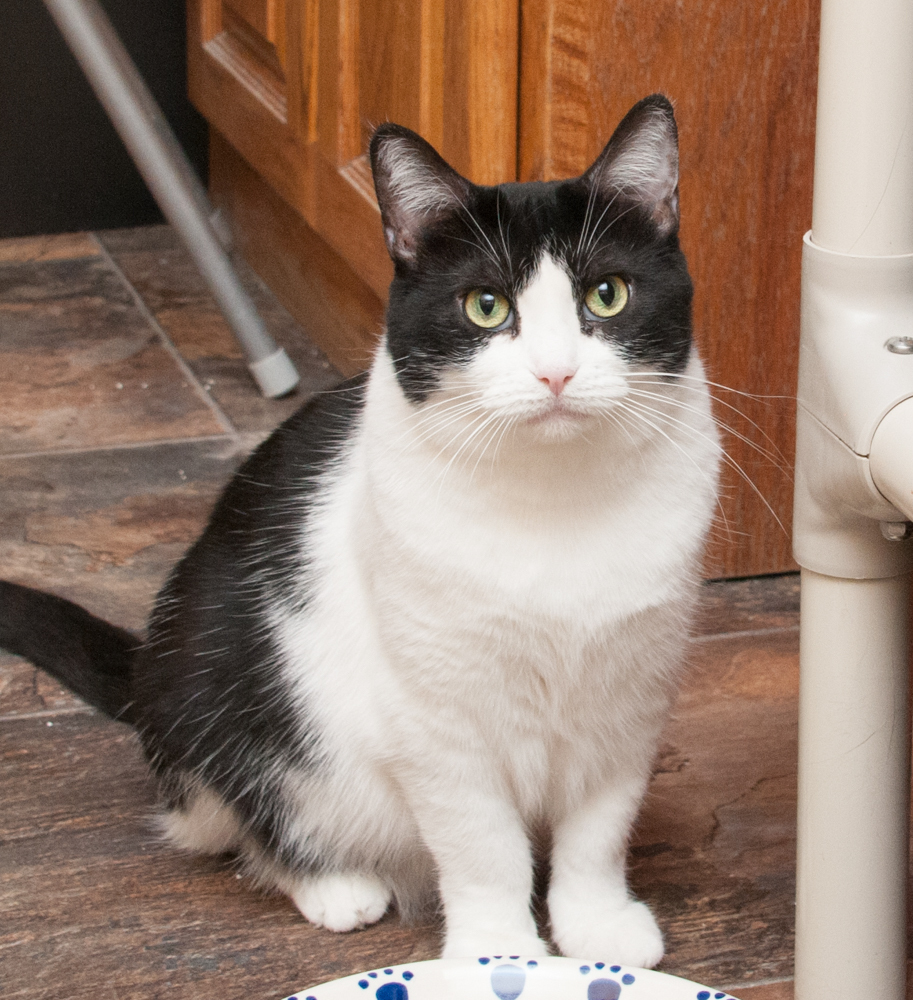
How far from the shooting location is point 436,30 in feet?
5.00

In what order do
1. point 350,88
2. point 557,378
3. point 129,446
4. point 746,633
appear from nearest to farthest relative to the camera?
point 557,378, point 746,633, point 350,88, point 129,446

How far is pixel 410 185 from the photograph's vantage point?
0.94 metres

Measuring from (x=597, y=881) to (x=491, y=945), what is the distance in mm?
107

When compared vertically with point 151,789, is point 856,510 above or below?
above

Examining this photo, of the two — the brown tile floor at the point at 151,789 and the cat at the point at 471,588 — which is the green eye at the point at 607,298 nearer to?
the cat at the point at 471,588

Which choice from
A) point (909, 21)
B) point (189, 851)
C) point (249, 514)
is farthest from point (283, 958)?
point (909, 21)

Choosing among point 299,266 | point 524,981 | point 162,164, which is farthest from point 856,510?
point 299,266

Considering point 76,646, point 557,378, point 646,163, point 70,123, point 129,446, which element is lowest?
point 129,446

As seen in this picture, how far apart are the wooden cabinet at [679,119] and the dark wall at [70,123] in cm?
94

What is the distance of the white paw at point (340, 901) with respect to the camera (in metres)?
1.13

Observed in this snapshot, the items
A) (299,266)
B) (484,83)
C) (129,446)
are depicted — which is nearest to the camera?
(484,83)

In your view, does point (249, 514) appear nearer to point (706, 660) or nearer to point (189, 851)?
point (189, 851)

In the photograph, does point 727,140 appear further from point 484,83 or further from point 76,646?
point 76,646

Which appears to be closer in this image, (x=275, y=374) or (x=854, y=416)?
(x=854, y=416)
